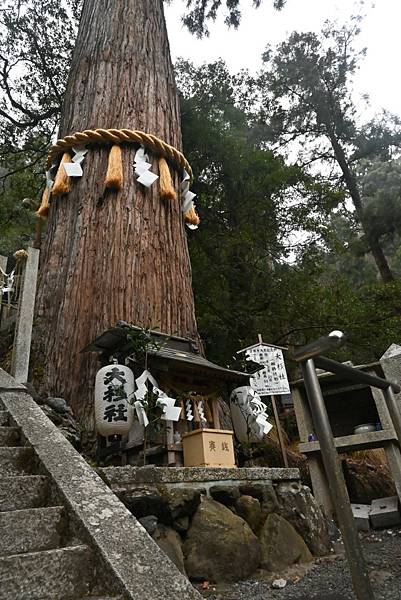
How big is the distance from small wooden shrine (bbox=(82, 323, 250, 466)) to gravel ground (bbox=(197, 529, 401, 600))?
704 mm

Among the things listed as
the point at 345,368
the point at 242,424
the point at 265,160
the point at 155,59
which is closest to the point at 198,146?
the point at 265,160

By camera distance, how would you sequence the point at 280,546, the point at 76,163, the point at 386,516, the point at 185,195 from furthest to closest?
1. the point at 185,195
2. the point at 76,163
3. the point at 386,516
4. the point at 280,546

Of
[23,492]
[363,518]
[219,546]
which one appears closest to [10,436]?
[23,492]

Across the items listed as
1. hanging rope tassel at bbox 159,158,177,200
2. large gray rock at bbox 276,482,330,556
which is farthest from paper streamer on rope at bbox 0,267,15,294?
large gray rock at bbox 276,482,330,556

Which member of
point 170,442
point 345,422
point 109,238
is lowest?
point 170,442

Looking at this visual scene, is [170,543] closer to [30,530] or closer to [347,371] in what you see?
[30,530]

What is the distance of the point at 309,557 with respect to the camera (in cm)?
263

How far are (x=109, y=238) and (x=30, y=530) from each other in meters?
3.23

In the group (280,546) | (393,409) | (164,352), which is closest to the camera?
(393,409)

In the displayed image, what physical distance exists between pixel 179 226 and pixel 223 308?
264 cm

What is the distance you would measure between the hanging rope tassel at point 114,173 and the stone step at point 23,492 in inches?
135

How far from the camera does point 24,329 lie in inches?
127

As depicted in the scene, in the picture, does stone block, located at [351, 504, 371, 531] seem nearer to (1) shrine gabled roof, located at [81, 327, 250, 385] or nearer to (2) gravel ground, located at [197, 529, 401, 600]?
(2) gravel ground, located at [197, 529, 401, 600]

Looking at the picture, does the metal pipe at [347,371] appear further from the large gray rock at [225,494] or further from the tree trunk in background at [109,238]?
the tree trunk in background at [109,238]
